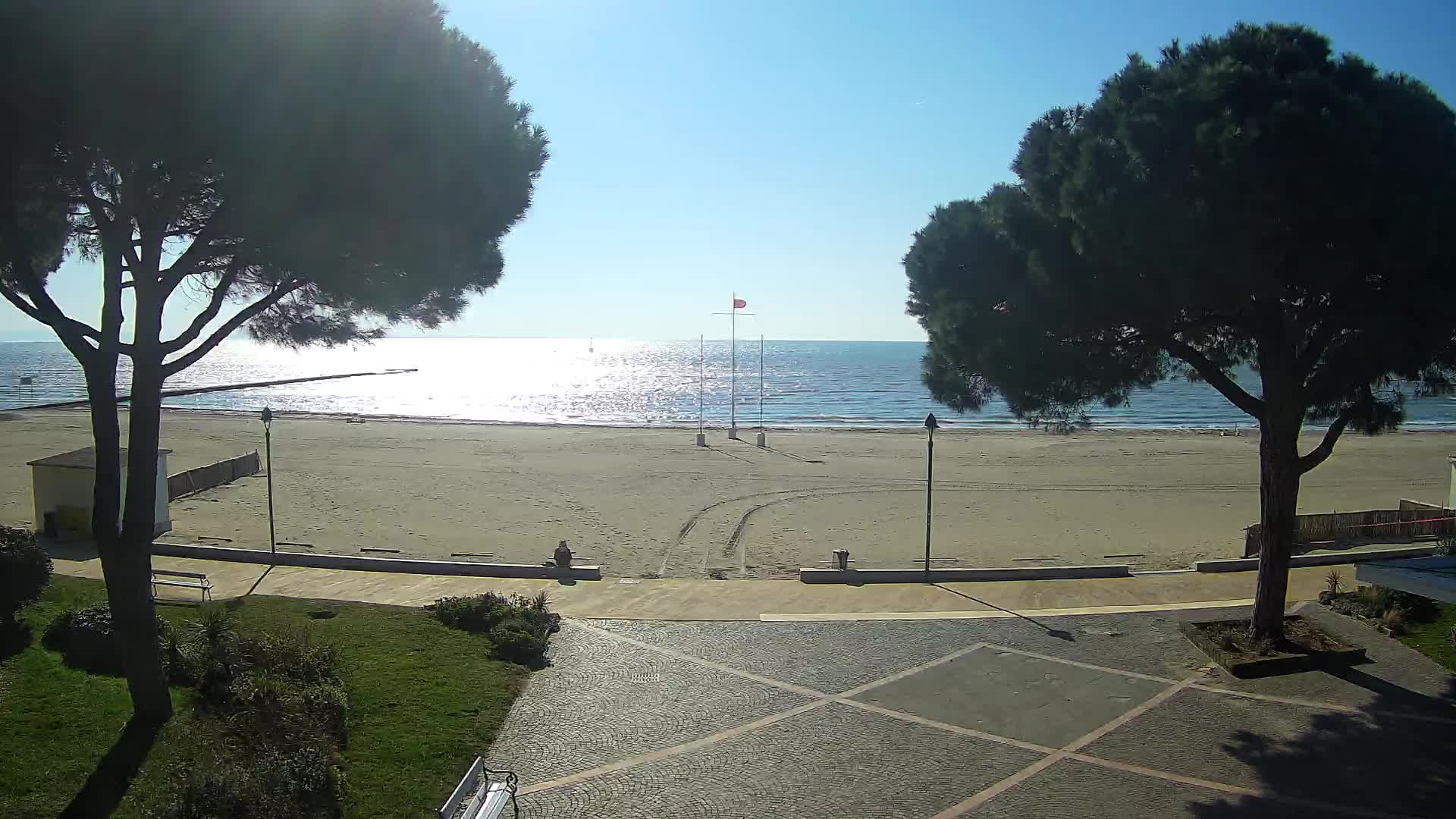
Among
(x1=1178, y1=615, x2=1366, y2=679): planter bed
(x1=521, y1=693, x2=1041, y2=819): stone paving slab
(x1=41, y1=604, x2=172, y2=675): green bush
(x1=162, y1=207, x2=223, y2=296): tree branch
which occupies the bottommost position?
(x1=521, y1=693, x2=1041, y2=819): stone paving slab

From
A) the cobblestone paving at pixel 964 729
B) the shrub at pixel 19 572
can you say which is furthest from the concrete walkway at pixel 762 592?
the shrub at pixel 19 572

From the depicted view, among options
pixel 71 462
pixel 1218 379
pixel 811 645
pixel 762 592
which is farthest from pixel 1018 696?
pixel 71 462

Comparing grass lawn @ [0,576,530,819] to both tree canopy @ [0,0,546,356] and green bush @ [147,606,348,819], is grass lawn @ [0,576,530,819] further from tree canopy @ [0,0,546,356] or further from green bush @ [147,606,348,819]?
tree canopy @ [0,0,546,356]

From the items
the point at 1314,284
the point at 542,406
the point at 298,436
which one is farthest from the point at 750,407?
the point at 1314,284

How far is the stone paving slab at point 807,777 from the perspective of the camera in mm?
7422

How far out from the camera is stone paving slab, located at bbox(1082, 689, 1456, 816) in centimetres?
771

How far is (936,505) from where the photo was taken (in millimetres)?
25906

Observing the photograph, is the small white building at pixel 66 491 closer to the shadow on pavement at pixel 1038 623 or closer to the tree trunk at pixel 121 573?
the tree trunk at pixel 121 573

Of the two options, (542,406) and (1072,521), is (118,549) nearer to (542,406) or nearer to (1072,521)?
(1072,521)

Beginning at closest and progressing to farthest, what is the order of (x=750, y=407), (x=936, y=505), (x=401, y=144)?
(x=401, y=144)
(x=936, y=505)
(x=750, y=407)

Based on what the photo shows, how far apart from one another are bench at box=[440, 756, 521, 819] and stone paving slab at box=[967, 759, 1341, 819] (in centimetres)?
384

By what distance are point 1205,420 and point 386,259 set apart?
63708mm

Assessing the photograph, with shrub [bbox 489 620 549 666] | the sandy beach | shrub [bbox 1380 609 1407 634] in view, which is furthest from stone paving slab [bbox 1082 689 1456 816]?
the sandy beach

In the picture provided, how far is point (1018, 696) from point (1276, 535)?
4.10 metres
